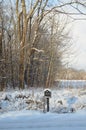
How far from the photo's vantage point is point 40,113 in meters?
11.6

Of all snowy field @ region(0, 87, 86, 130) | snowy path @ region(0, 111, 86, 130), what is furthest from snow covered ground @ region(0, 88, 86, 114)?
snowy path @ region(0, 111, 86, 130)

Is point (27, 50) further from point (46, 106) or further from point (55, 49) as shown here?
point (46, 106)

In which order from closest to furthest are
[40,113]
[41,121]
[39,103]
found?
[41,121] → [40,113] → [39,103]

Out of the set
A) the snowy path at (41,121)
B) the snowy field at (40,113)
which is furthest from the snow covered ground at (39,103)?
the snowy path at (41,121)

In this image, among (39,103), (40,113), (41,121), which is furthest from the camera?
(39,103)

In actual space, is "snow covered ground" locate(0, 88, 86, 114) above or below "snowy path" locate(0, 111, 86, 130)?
below

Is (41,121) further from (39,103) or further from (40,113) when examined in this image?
(39,103)

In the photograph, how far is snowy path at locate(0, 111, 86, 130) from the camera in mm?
9047

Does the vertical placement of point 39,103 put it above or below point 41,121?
below

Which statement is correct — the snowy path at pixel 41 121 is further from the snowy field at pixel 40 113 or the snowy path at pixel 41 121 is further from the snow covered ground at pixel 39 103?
the snow covered ground at pixel 39 103

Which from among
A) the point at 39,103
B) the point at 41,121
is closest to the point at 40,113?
the point at 41,121

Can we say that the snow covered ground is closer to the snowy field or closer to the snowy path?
the snowy field

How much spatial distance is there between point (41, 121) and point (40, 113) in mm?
1586

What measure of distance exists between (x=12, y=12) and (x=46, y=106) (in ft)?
52.9
